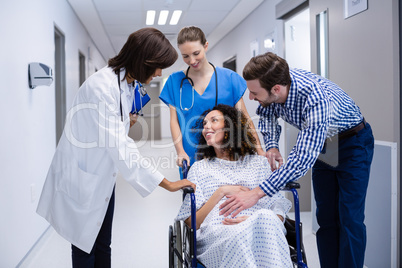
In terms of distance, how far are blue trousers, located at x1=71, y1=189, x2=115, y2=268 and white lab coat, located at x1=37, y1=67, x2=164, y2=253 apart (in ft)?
0.26

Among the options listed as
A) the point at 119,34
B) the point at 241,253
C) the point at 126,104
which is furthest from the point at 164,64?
the point at 119,34

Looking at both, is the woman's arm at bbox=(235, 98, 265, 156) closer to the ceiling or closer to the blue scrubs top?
the blue scrubs top

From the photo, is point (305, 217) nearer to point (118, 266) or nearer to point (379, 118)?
point (379, 118)

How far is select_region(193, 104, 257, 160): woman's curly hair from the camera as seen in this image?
7.35 feet

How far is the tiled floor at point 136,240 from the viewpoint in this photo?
290cm

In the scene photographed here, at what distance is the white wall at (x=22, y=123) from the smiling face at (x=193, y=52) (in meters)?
1.16

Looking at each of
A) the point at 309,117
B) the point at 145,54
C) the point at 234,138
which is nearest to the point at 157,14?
the point at 234,138

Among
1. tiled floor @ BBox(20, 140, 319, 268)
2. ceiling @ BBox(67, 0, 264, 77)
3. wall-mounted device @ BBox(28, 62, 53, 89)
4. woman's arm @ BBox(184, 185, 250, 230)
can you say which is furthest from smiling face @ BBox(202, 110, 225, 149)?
ceiling @ BBox(67, 0, 264, 77)

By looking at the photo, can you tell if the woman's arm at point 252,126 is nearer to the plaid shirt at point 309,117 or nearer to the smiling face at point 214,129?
the smiling face at point 214,129

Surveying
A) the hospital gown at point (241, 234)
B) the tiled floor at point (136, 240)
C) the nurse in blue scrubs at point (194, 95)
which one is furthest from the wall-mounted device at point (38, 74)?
the hospital gown at point (241, 234)

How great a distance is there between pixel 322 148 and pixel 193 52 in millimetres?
892

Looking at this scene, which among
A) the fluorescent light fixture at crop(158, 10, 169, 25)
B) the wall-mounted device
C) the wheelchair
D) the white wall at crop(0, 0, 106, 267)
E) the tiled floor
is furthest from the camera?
the fluorescent light fixture at crop(158, 10, 169, 25)

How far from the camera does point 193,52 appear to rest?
225cm

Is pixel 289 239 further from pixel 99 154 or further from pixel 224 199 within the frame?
pixel 99 154
